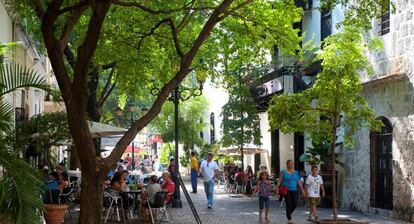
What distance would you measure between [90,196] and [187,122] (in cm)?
3352

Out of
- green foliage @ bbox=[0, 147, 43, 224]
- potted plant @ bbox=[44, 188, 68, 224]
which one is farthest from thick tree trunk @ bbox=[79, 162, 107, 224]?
potted plant @ bbox=[44, 188, 68, 224]

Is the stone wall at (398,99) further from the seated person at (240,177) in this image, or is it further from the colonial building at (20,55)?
the colonial building at (20,55)

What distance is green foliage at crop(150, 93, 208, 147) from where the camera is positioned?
42.4 meters

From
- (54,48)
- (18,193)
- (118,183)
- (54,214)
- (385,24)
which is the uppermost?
(385,24)

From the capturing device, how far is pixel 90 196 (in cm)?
920

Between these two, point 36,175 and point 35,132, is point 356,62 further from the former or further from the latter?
point 36,175

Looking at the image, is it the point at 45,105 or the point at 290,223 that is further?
the point at 45,105

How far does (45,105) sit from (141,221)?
48.1 ft

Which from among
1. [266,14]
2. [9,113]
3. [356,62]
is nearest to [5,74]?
[9,113]

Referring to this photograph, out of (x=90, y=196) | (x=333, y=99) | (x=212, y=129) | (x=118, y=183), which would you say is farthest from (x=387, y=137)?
(x=212, y=129)

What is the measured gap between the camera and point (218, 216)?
17.3 m

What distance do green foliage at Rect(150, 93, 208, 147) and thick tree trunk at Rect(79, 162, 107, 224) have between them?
3272cm

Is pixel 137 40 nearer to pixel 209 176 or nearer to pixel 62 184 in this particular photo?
pixel 62 184

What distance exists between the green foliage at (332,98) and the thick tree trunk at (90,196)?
6468 millimetres
